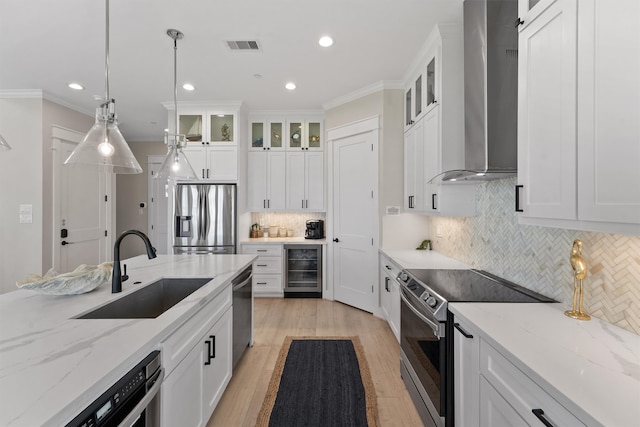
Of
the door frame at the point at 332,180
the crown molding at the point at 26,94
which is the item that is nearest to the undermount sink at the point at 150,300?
the door frame at the point at 332,180

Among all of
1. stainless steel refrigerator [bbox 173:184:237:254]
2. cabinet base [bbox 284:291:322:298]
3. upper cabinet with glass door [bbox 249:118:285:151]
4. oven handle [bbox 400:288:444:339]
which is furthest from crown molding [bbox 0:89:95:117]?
oven handle [bbox 400:288:444:339]

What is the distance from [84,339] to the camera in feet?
3.32

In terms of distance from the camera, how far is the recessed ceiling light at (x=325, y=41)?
2.55 meters

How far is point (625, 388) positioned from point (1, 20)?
4223 millimetres

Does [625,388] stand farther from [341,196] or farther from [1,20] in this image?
[1,20]

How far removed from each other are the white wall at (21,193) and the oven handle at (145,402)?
4.03m

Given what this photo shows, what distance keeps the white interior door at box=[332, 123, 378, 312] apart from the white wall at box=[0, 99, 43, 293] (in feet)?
13.0

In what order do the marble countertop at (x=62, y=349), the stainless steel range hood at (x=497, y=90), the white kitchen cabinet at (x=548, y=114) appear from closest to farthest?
the marble countertop at (x=62, y=349) → the white kitchen cabinet at (x=548, y=114) → the stainless steel range hood at (x=497, y=90)

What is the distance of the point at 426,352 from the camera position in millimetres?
1756

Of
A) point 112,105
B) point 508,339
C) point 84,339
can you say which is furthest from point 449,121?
point 84,339

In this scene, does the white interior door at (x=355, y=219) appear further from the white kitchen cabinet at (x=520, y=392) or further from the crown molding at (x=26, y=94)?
the crown molding at (x=26, y=94)

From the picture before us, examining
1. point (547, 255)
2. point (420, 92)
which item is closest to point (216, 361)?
point (547, 255)

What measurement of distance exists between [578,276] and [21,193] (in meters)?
5.71

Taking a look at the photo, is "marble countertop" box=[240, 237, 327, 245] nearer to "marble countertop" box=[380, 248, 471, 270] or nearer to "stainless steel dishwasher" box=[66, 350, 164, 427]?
"marble countertop" box=[380, 248, 471, 270]
